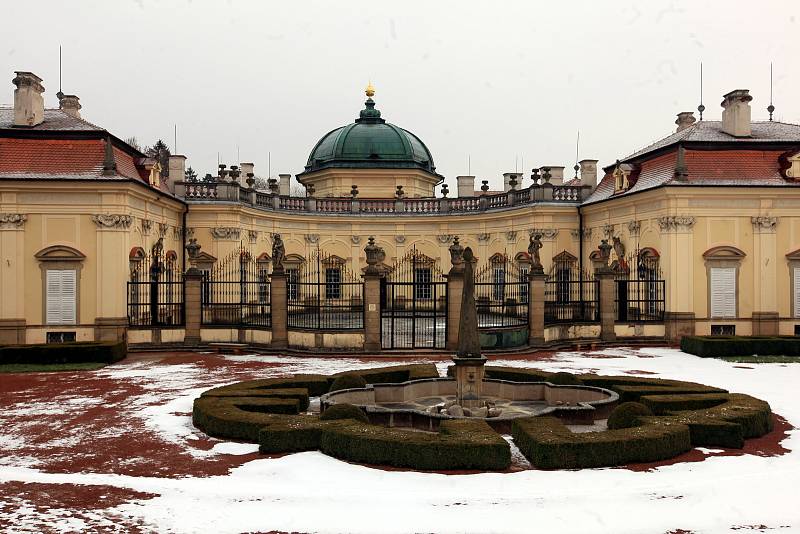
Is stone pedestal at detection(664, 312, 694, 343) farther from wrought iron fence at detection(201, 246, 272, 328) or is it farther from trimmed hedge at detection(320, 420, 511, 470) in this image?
trimmed hedge at detection(320, 420, 511, 470)

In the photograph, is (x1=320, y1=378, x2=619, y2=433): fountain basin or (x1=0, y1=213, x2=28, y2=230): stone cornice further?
(x1=0, y1=213, x2=28, y2=230): stone cornice

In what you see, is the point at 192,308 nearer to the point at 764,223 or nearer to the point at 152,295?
the point at 152,295

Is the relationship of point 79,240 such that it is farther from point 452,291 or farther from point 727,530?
point 727,530

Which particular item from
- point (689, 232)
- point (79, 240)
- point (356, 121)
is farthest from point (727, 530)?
point (356, 121)

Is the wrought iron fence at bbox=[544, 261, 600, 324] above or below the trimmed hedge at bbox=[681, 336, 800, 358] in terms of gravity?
above

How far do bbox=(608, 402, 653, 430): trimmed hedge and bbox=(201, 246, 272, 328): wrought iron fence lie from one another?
793 inches

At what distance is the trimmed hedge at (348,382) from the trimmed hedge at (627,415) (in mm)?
6406

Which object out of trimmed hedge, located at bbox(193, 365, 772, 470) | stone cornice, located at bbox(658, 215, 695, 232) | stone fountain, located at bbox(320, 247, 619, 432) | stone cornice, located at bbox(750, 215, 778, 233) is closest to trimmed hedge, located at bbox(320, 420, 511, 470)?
trimmed hedge, located at bbox(193, 365, 772, 470)

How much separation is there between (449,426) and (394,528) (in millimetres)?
4072

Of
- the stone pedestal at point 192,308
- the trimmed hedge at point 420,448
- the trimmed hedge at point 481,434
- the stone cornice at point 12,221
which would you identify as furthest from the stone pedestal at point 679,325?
the stone cornice at point 12,221

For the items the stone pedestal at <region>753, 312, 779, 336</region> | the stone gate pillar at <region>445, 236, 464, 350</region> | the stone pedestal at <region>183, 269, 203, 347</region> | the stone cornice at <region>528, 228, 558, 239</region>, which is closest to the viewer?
the stone gate pillar at <region>445, 236, 464, 350</region>

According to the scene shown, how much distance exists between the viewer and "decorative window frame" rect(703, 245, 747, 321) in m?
31.2

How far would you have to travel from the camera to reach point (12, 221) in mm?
28375

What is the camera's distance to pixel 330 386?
19172 mm
